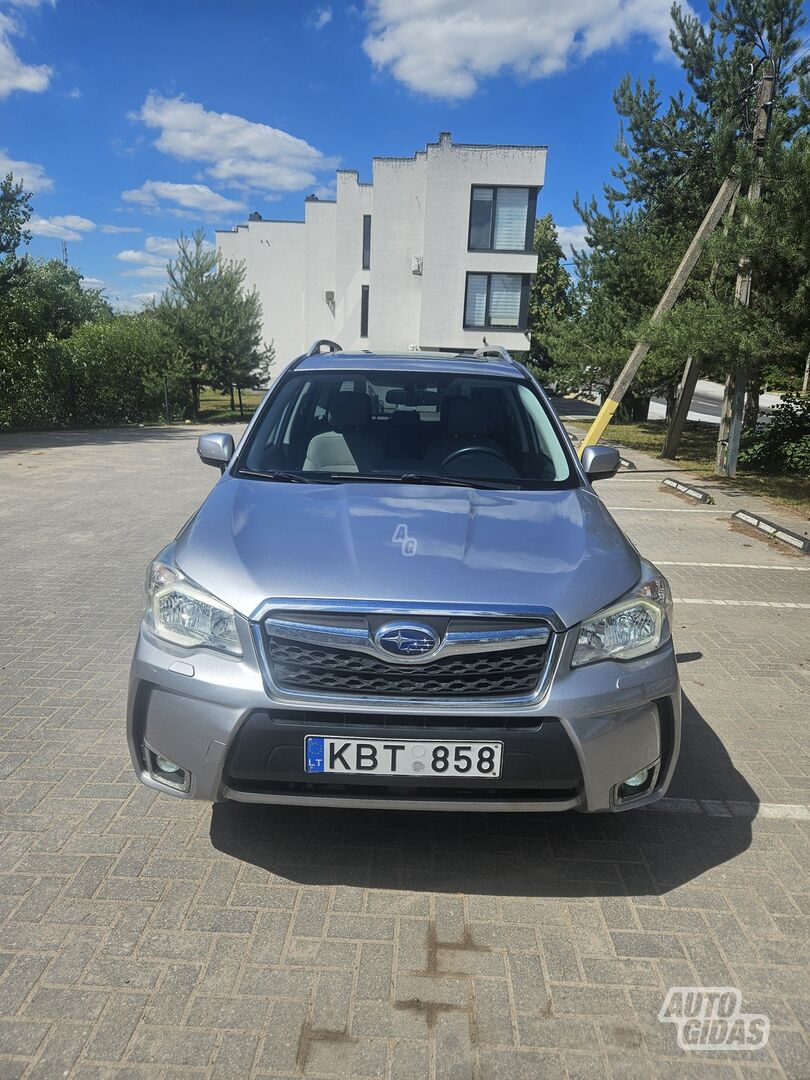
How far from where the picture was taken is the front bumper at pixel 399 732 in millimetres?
2633

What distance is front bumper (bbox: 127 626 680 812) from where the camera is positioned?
8.64ft

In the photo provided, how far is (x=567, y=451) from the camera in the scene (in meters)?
4.17

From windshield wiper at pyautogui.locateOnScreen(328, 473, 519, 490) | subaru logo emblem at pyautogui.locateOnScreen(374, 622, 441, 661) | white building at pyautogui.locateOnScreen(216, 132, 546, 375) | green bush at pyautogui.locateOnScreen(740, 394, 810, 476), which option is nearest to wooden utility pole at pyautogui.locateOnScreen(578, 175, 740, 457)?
green bush at pyautogui.locateOnScreen(740, 394, 810, 476)

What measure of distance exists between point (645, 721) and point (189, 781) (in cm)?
154

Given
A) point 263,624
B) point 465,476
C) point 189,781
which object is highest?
point 465,476

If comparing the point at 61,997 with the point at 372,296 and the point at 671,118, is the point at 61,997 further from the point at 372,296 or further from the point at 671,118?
the point at 372,296

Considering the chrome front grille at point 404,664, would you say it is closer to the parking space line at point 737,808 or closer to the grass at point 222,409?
the parking space line at point 737,808

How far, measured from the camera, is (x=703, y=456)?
63.9 ft

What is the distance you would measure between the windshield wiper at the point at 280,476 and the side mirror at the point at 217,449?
0.45 metres

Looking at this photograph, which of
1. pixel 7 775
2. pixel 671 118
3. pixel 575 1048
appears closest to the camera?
pixel 575 1048

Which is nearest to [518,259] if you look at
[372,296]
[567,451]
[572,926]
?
[372,296]

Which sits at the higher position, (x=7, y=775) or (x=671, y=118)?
(x=671, y=118)

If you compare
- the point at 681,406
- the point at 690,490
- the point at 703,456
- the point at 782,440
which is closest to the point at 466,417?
the point at 690,490

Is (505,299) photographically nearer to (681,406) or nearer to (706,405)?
(706,405)
